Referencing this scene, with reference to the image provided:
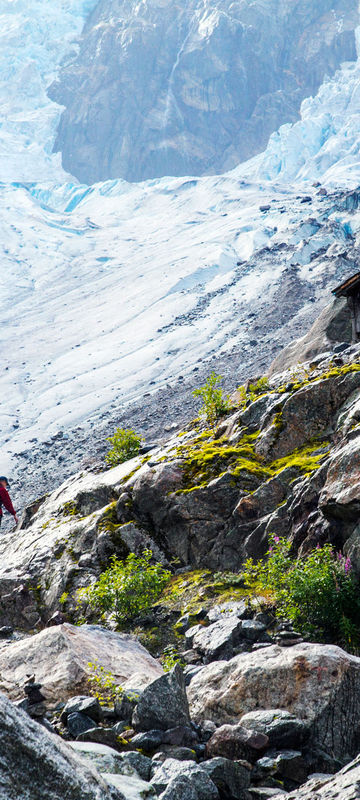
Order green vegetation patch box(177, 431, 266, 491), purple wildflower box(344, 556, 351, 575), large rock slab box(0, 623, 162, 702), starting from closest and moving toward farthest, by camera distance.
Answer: large rock slab box(0, 623, 162, 702)
purple wildflower box(344, 556, 351, 575)
green vegetation patch box(177, 431, 266, 491)

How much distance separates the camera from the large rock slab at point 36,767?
3918mm

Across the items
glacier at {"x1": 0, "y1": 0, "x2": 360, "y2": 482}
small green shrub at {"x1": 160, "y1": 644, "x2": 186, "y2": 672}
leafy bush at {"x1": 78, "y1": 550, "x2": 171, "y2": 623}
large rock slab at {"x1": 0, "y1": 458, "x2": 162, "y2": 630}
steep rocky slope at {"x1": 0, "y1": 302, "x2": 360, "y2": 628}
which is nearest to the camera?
small green shrub at {"x1": 160, "y1": 644, "x2": 186, "y2": 672}

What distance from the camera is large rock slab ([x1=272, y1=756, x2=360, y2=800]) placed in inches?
197

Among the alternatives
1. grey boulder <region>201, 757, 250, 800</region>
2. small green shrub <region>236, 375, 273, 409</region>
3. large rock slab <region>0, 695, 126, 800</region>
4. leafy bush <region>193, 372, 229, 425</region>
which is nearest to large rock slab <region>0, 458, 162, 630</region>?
leafy bush <region>193, 372, 229, 425</region>

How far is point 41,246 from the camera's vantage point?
150000 mm

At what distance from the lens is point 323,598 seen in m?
9.10

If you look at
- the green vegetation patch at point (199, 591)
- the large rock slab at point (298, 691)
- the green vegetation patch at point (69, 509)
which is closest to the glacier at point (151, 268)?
the green vegetation patch at point (69, 509)

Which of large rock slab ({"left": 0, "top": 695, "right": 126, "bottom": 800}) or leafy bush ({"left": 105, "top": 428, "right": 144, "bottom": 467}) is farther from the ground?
large rock slab ({"left": 0, "top": 695, "right": 126, "bottom": 800})

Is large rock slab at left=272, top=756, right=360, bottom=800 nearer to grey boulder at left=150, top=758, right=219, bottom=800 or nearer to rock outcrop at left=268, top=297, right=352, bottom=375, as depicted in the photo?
grey boulder at left=150, top=758, right=219, bottom=800

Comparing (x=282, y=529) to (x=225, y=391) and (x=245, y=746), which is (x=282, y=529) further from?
(x=225, y=391)

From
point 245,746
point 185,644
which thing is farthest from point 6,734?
point 185,644

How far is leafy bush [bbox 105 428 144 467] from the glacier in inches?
1702

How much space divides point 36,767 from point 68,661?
15.2 feet

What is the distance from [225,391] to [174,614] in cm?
4787
